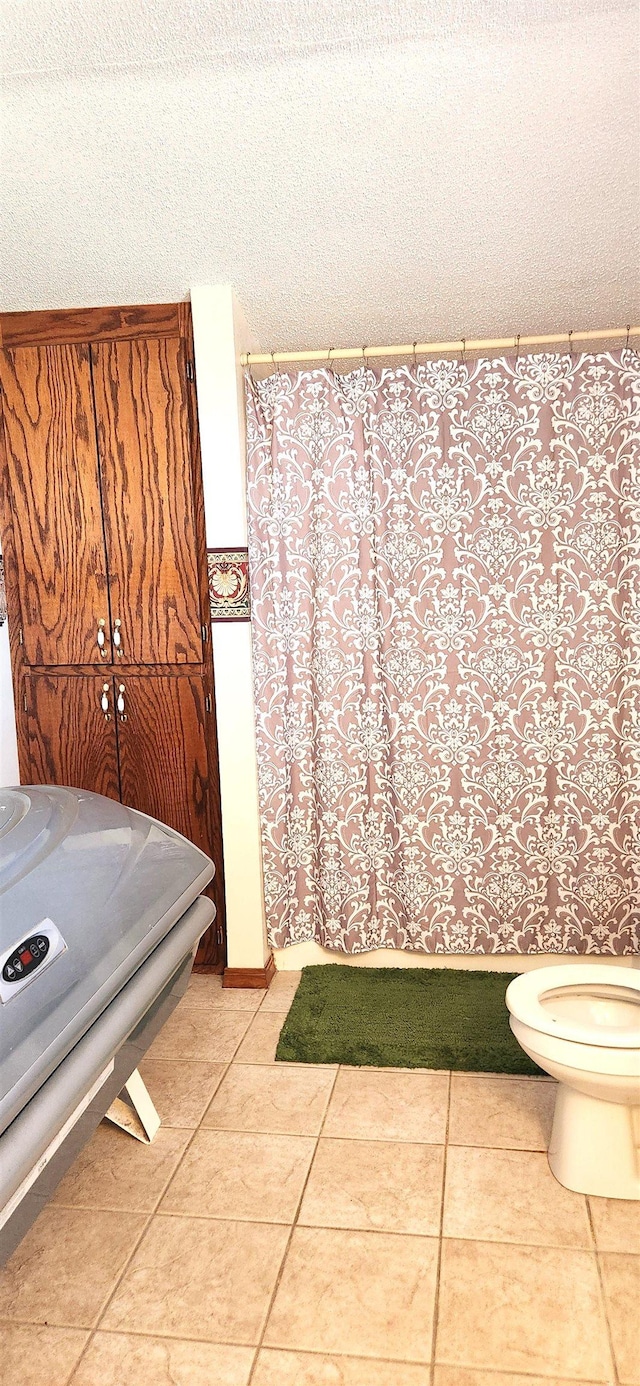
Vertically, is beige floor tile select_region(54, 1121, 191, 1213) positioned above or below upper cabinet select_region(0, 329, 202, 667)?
below

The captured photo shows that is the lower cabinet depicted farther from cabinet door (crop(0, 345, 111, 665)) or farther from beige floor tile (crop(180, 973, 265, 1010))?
beige floor tile (crop(180, 973, 265, 1010))

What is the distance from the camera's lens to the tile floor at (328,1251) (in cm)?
168

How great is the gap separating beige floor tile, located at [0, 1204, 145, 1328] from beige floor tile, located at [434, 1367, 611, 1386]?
0.68m

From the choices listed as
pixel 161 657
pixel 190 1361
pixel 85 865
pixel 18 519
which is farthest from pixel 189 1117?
pixel 18 519

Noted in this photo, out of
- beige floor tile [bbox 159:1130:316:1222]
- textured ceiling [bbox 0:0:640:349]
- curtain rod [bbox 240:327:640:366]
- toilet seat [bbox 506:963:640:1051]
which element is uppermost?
textured ceiling [bbox 0:0:640:349]

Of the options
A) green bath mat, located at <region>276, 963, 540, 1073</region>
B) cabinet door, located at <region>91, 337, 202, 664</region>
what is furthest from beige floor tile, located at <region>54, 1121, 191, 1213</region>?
cabinet door, located at <region>91, 337, 202, 664</region>

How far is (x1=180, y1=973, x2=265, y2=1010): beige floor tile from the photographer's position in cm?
310

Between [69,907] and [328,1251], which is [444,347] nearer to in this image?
[69,907]

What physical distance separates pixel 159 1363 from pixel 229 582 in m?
2.08

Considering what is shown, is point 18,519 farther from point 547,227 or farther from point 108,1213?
point 108,1213

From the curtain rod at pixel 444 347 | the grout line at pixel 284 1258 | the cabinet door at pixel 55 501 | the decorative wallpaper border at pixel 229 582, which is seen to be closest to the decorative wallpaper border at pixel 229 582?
the decorative wallpaper border at pixel 229 582

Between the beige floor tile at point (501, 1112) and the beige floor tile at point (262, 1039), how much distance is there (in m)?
0.55

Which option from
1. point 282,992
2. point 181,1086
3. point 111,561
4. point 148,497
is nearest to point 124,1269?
point 181,1086

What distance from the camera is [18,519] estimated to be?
3.20m
